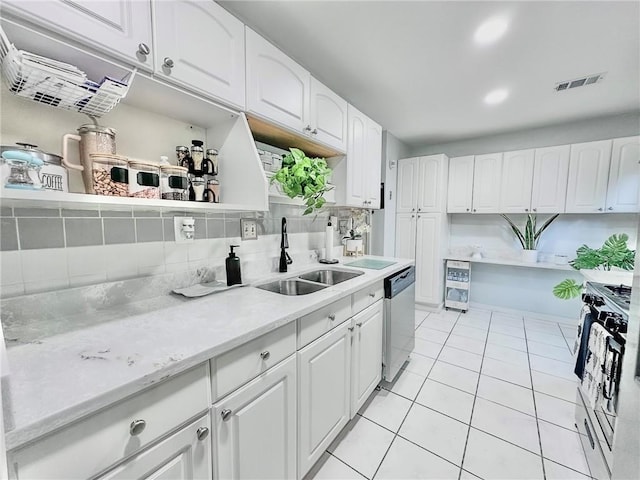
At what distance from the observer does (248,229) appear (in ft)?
5.30

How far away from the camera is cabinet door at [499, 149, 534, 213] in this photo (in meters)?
3.03

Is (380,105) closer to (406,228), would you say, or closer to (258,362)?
(406,228)

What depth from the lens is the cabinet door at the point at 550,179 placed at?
2848mm

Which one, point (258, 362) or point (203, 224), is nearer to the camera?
point (258, 362)

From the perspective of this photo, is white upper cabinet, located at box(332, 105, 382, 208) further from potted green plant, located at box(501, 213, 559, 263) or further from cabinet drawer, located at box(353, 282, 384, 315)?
potted green plant, located at box(501, 213, 559, 263)

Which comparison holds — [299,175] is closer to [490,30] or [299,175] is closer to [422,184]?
[490,30]

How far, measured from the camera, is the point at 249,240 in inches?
64.4

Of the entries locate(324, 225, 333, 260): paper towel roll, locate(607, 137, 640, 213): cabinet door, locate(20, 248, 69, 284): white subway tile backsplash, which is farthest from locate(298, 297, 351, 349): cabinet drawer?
locate(607, 137, 640, 213): cabinet door

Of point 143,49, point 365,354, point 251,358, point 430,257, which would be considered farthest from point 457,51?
point 430,257

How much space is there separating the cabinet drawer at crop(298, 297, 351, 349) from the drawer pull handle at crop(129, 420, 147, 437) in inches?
23.2

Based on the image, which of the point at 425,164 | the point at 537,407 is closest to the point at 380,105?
the point at 425,164

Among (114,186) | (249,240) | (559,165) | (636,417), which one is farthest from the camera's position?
(559,165)

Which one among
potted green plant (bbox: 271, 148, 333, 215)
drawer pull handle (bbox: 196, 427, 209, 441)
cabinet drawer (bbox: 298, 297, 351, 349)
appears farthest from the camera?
potted green plant (bbox: 271, 148, 333, 215)

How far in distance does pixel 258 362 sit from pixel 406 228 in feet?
10.4
